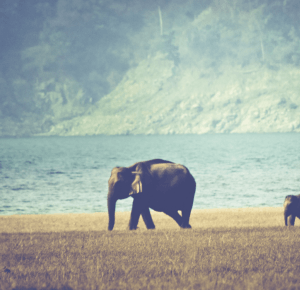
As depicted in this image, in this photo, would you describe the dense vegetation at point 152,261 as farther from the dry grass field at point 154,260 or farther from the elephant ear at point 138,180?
the elephant ear at point 138,180

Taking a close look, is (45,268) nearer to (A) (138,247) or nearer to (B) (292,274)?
(A) (138,247)

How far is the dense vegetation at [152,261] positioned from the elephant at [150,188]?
3.00 metres

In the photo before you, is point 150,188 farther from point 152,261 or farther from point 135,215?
point 152,261

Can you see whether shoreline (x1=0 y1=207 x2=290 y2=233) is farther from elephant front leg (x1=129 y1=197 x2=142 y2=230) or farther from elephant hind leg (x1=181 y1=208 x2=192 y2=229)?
elephant front leg (x1=129 y1=197 x2=142 y2=230)

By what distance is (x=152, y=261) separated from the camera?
793cm

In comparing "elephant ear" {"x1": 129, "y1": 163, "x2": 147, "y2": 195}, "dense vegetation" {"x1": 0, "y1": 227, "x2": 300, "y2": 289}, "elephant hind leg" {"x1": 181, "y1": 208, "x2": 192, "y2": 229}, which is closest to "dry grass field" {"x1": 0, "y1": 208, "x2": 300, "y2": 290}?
"dense vegetation" {"x1": 0, "y1": 227, "x2": 300, "y2": 289}

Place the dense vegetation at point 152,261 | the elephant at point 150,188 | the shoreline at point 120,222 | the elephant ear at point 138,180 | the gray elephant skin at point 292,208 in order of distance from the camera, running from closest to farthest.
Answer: the dense vegetation at point 152,261 → the elephant ear at point 138,180 → the elephant at point 150,188 → the gray elephant skin at point 292,208 → the shoreline at point 120,222

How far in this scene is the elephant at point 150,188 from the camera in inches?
549

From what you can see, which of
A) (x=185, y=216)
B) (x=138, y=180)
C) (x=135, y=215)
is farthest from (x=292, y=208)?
(x=138, y=180)

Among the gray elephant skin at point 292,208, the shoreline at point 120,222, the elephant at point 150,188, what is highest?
the elephant at point 150,188

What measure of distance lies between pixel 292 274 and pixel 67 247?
4.47 meters

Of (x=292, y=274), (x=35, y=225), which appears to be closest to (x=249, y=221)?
(x=35, y=225)

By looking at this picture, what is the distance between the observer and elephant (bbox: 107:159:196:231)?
1394 centimetres

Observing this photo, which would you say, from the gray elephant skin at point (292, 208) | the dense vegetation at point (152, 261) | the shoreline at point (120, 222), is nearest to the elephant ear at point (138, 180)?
the dense vegetation at point (152, 261)
